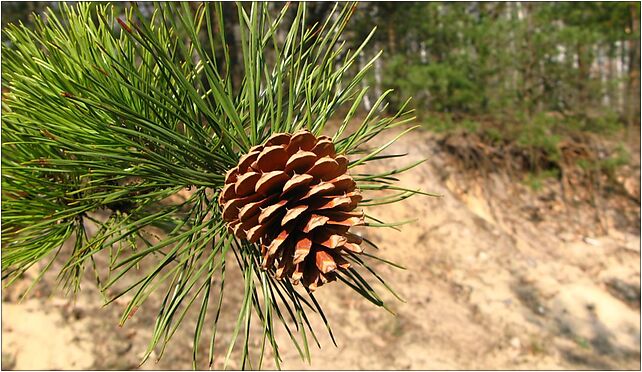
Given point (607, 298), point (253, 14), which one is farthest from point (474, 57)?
point (253, 14)

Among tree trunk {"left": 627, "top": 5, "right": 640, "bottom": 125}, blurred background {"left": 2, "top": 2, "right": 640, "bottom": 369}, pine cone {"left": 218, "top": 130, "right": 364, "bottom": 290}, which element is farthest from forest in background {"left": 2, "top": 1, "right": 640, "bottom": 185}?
pine cone {"left": 218, "top": 130, "right": 364, "bottom": 290}

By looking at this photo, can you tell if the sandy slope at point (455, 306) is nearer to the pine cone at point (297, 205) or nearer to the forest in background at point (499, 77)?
the forest in background at point (499, 77)

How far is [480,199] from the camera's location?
506 centimetres

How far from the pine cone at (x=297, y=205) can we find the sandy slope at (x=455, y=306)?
2197 millimetres

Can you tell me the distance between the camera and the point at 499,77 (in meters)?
5.95

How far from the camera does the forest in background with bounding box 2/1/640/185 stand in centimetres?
542

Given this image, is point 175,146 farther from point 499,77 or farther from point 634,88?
point 634,88

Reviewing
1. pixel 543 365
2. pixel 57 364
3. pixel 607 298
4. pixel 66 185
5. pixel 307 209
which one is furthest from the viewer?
pixel 607 298

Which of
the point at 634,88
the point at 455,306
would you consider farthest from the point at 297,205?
the point at 634,88

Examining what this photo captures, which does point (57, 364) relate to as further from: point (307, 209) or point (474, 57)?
point (474, 57)

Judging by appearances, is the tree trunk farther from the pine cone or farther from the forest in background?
the pine cone

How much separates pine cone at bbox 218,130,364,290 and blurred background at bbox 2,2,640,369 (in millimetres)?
2180

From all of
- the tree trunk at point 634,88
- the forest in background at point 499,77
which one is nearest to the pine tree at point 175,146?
the forest in background at point 499,77

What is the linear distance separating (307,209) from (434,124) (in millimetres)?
4874
